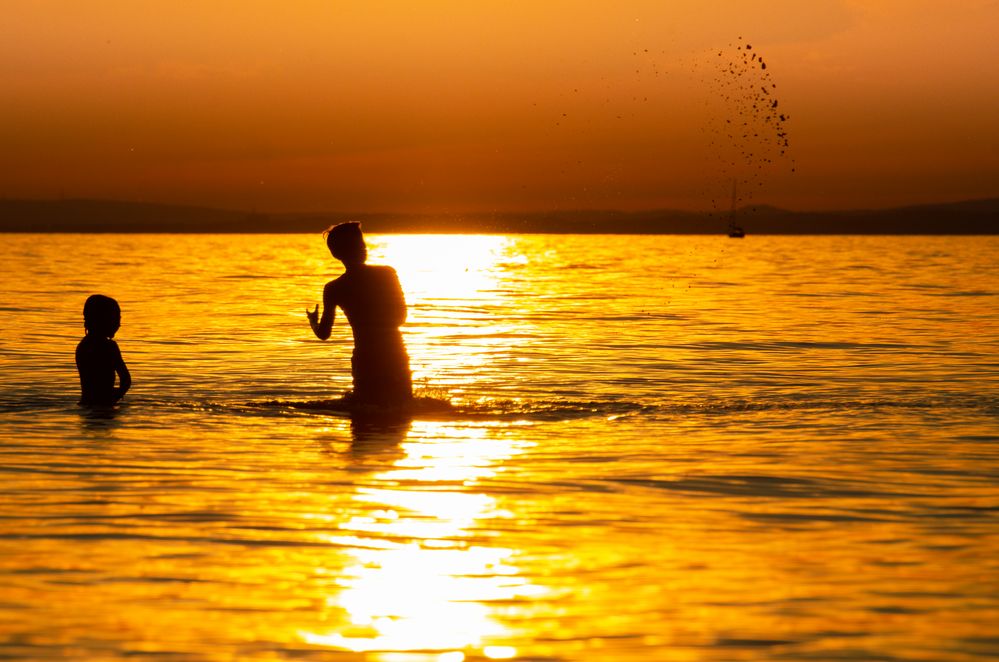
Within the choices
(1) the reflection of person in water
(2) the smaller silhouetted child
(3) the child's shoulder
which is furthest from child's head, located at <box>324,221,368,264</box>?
(3) the child's shoulder

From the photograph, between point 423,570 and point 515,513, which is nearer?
point 423,570

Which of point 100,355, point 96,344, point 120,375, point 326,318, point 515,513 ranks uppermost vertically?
point 326,318

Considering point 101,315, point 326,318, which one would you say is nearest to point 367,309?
point 326,318

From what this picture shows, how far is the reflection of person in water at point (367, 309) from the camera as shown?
12570 millimetres

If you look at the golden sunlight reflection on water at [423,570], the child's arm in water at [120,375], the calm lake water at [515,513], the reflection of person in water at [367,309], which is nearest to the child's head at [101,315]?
the child's arm in water at [120,375]

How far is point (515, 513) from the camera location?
889 cm

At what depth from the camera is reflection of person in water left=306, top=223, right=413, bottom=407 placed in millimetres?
12570

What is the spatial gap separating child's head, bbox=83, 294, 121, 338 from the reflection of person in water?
1.90 metres

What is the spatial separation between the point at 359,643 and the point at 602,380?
12653mm

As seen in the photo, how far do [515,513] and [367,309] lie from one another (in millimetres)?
4311

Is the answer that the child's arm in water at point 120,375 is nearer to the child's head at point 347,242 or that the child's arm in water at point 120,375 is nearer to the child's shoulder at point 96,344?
the child's shoulder at point 96,344

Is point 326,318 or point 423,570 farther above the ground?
point 326,318

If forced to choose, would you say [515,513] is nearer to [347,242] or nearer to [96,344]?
[347,242]

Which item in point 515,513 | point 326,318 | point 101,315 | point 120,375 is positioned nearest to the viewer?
point 515,513
